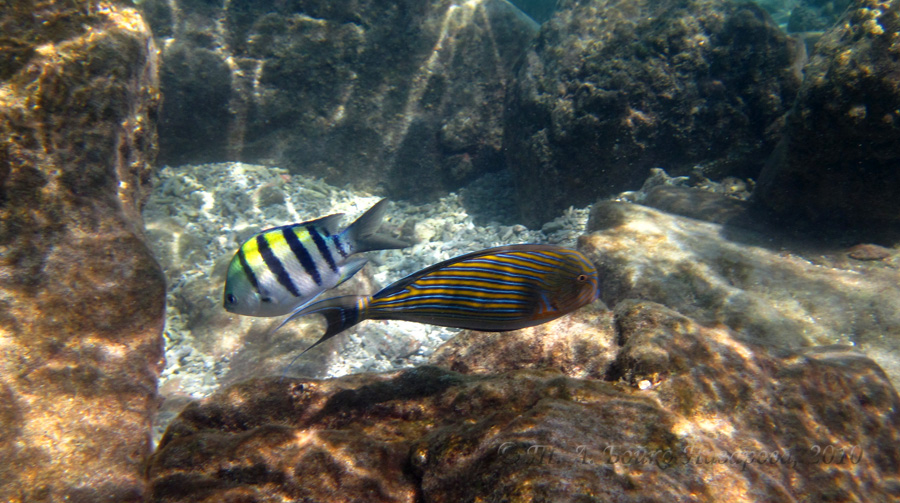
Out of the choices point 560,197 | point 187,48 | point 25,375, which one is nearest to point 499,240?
point 560,197

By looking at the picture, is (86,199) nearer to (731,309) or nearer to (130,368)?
(130,368)

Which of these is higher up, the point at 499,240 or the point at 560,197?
the point at 560,197

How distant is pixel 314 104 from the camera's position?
7.47 meters

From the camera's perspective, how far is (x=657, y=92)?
5.92 m

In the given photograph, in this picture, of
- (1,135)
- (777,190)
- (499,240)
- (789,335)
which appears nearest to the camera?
(1,135)

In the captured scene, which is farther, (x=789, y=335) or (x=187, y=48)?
(x=187, y=48)

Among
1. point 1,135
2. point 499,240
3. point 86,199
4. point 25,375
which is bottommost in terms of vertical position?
point 499,240

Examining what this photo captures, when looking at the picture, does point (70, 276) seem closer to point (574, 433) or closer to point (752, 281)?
point (574, 433)

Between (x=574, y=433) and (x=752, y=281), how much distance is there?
12.3 ft

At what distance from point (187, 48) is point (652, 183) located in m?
7.92

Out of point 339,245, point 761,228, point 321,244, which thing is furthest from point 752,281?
point 321,244

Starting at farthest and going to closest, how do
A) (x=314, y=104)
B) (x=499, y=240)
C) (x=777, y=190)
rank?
1. (x=314, y=104)
2. (x=499, y=240)
3. (x=777, y=190)

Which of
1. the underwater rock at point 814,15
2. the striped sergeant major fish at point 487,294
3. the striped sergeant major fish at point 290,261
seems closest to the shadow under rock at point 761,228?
the striped sergeant major fish at point 487,294

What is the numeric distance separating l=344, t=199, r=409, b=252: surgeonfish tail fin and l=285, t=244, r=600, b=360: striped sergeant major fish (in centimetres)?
A: 86
